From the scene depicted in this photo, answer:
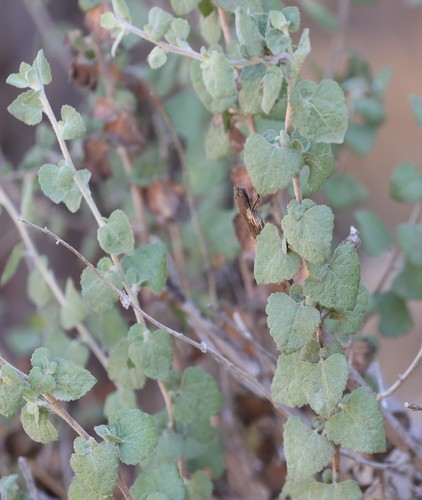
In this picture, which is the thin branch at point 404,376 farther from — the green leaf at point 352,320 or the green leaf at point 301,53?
the green leaf at point 301,53

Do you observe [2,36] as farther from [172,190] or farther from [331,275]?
[331,275]

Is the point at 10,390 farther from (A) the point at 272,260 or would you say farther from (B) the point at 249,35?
(B) the point at 249,35

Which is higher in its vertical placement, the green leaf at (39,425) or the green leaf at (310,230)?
the green leaf at (310,230)

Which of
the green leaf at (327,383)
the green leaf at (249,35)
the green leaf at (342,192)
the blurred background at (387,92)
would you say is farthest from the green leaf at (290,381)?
the blurred background at (387,92)

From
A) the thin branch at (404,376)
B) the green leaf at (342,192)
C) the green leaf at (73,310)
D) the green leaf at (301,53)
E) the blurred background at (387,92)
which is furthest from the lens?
the blurred background at (387,92)

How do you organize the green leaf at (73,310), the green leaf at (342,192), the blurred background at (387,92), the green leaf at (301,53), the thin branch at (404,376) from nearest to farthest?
the green leaf at (301,53) → the thin branch at (404,376) → the green leaf at (73,310) → the green leaf at (342,192) → the blurred background at (387,92)

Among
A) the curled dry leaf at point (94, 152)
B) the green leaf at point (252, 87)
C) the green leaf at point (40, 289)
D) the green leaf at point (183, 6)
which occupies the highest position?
the green leaf at point (183, 6)

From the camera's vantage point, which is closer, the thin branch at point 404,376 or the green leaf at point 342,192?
the thin branch at point 404,376
